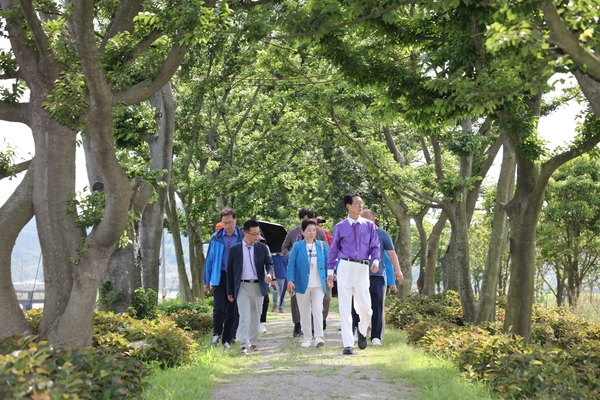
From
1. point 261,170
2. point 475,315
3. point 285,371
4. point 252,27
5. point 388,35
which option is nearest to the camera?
point 252,27

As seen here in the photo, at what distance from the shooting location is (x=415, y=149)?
31500mm

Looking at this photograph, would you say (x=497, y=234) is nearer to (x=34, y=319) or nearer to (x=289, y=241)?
(x=289, y=241)

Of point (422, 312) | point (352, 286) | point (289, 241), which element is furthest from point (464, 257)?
point (352, 286)

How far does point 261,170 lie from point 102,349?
20.2 meters

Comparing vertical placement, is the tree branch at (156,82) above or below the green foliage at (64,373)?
above

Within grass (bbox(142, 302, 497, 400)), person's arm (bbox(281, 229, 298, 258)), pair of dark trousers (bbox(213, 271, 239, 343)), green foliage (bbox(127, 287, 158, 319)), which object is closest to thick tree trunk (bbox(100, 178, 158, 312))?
green foliage (bbox(127, 287, 158, 319))

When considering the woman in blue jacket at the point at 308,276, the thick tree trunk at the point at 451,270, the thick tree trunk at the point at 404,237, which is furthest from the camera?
the thick tree trunk at the point at 404,237

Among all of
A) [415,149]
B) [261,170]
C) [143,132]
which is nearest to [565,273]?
[415,149]

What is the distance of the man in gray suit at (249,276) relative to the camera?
1202 cm

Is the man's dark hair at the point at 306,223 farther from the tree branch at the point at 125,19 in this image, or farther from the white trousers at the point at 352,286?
the tree branch at the point at 125,19

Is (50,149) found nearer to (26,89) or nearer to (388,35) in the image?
(26,89)

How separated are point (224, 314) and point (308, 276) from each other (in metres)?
1.47

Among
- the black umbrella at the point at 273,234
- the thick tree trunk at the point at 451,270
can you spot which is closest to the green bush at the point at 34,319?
the black umbrella at the point at 273,234

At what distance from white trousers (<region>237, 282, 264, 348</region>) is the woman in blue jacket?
557 mm
